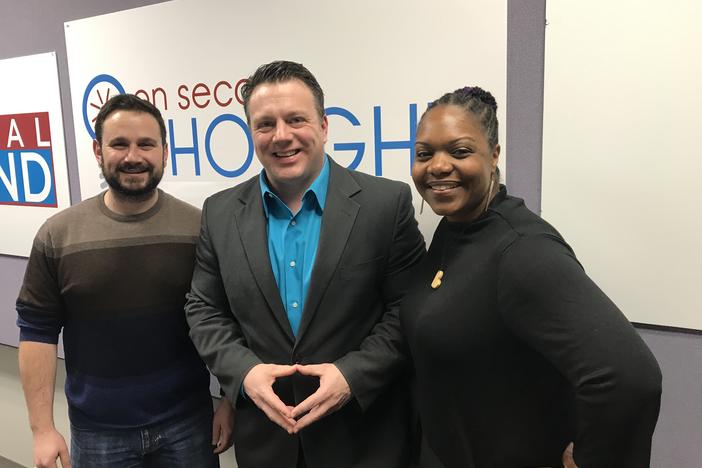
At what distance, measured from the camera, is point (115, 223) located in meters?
1.38

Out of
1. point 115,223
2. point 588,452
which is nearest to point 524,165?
point 588,452

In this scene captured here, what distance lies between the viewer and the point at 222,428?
1500mm

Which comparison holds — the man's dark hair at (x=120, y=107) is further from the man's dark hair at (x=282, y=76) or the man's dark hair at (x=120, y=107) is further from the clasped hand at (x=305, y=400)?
the clasped hand at (x=305, y=400)

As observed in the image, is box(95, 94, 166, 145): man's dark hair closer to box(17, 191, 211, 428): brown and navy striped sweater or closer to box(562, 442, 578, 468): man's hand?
box(17, 191, 211, 428): brown and navy striped sweater

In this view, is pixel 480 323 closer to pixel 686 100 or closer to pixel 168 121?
pixel 686 100

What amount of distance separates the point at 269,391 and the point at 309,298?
215mm

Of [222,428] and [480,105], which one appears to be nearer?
[480,105]

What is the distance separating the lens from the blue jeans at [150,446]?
138 centimetres

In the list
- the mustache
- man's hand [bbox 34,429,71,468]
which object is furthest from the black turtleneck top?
man's hand [bbox 34,429,71,468]

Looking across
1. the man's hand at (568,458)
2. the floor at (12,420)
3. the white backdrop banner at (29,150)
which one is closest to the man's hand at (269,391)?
the man's hand at (568,458)

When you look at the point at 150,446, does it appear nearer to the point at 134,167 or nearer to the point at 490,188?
the point at 134,167

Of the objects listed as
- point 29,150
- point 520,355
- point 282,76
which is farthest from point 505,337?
point 29,150

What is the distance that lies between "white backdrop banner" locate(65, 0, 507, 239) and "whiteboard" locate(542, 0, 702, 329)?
0.57ft

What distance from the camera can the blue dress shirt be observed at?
45.8 inches
